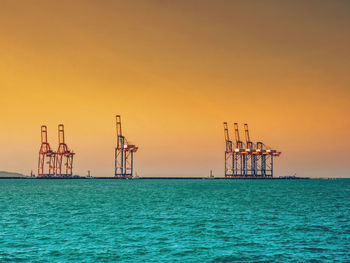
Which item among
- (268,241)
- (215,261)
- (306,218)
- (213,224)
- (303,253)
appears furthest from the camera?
(306,218)

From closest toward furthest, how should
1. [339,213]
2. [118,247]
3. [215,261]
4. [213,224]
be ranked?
[215,261]
[118,247]
[213,224]
[339,213]

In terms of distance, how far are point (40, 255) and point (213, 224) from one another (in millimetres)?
16626

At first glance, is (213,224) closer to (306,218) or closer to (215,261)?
(306,218)

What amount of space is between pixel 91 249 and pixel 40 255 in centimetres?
306

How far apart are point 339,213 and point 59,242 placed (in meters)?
30.9

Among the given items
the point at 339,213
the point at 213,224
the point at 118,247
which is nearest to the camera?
the point at 118,247

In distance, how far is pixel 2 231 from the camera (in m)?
30.2

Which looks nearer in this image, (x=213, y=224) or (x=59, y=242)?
(x=59, y=242)

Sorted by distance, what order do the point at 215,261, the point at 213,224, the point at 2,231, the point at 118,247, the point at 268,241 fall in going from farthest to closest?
the point at 213,224
the point at 2,231
the point at 268,241
the point at 118,247
the point at 215,261

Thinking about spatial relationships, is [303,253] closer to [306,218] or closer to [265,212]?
[306,218]

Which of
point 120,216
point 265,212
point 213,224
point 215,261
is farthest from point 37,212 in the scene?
point 215,261

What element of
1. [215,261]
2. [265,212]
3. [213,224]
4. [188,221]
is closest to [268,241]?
[215,261]

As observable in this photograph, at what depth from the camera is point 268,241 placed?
85.6ft

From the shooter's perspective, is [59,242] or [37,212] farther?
[37,212]
